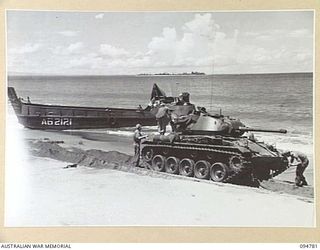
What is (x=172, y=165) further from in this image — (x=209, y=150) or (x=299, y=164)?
(x=299, y=164)

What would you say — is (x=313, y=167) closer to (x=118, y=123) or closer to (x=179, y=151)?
(x=179, y=151)

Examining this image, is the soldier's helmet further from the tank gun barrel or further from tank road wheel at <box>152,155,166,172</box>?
tank road wheel at <box>152,155,166,172</box>

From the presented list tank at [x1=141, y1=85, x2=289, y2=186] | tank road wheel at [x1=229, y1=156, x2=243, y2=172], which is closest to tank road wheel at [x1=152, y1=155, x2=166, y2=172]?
tank at [x1=141, y1=85, x2=289, y2=186]

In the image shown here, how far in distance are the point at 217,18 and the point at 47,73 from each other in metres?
0.31

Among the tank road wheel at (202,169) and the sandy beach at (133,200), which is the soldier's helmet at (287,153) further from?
the tank road wheel at (202,169)

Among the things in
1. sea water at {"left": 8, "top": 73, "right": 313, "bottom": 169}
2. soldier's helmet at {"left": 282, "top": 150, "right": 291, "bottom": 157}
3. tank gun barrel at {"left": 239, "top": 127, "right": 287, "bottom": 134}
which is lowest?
soldier's helmet at {"left": 282, "top": 150, "right": 291, "bottom": 157}

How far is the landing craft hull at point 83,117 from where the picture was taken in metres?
0.96

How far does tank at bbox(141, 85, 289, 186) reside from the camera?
94cm

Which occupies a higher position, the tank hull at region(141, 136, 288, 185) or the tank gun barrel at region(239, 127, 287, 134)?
the tank gun barrel at region(239, 127, 287, 134)

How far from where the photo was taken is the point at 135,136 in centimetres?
97

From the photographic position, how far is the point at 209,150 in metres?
0.95

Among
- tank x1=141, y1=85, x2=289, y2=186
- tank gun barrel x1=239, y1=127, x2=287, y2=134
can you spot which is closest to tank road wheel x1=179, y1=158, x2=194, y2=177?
tank x1=141, y1=85, x2=289, y2=186

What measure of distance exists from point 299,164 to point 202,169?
16cm

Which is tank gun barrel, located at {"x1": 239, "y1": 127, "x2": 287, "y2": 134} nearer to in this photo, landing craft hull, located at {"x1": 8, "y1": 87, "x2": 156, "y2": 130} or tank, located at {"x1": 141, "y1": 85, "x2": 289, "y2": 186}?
tank, located at {"x1": 141, "y1": 85, "x2": 289, "y2": 186}
